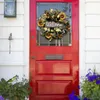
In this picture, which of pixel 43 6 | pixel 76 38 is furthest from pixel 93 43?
pixel 43 6

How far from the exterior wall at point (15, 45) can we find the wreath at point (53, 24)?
1.13 feet

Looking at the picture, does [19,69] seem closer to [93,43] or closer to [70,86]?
[70,86]

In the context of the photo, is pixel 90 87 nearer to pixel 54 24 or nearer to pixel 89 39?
pixel 89 39

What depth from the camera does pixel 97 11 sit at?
5.82 meters

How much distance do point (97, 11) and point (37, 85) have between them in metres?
1.81

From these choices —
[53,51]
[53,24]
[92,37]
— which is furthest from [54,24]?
[92,37]

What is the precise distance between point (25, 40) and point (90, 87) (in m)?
1.50

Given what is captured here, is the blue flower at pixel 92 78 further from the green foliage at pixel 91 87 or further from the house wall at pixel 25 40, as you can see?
the house wall at pixel 25 40

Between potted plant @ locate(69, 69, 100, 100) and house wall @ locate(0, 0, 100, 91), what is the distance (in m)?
0.29

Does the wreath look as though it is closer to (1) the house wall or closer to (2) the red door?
(2) the red door

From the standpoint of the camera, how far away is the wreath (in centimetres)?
588

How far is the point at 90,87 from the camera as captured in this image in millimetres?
5410

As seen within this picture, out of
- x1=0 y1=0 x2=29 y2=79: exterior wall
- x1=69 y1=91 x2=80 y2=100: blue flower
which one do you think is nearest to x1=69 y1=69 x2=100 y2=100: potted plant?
x1=69 y1=91 x2=80 y2=100: blue flower

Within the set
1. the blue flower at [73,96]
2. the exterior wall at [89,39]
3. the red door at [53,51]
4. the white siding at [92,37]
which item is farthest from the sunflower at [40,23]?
the blue flower at [73,96]
